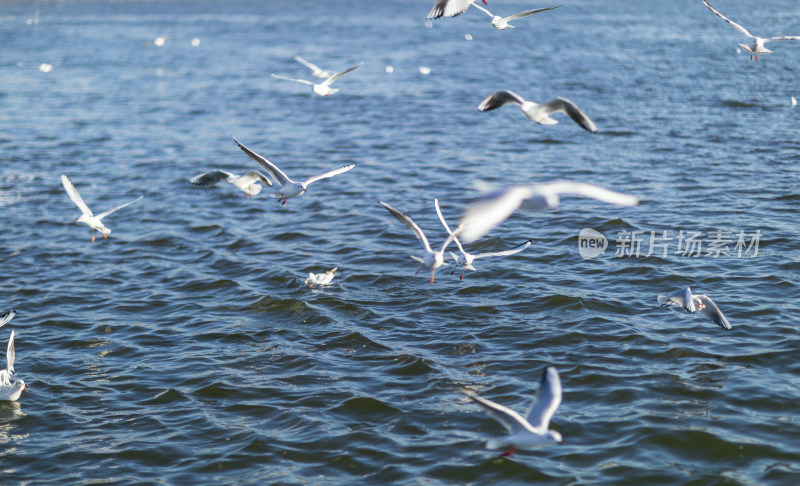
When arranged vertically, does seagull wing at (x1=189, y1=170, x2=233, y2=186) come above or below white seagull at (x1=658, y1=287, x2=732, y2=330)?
above

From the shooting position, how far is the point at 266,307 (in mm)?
13750

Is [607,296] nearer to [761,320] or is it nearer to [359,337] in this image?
[761,320]

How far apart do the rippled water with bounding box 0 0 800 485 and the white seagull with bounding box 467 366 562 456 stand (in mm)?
1096

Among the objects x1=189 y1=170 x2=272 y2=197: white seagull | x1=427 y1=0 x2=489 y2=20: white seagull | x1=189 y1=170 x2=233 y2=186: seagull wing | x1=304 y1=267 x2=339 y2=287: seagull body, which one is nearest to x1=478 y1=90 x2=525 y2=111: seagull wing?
x1=427 y1=0 x2=489 y2=20: white seagull

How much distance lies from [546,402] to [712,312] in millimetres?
4480

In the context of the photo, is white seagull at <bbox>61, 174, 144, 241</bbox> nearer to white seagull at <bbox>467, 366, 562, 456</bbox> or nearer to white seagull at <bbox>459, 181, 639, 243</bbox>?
white seagull at <bbox>459, 181, 639, 243</bbox>

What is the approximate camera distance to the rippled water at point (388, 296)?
9539 millimetres

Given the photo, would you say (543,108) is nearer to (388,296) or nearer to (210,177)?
(388,296)

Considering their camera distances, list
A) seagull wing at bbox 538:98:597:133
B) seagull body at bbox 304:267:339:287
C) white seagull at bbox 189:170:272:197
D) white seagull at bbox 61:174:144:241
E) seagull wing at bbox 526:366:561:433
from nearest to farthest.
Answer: seagull wing at bbox 526:366:561:433, seagull wing at bbox 538:98:597:133, white seagull at bbox 61:174:144:241, white seagull at bbox 189:170:272:197, seagull body at bbox 304:267:339:287

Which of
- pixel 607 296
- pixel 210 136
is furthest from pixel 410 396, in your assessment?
pixel 210 136

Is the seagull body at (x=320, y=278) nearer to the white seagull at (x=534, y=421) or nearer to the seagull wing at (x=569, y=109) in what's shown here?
the seagull wing at (x=569, y=109)

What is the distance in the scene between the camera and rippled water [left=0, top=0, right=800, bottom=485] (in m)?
9.54

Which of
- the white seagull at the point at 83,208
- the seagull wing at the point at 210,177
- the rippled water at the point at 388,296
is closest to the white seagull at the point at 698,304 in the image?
the rippled water at the point at 388,296

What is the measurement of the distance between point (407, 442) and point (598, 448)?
2.13 m
